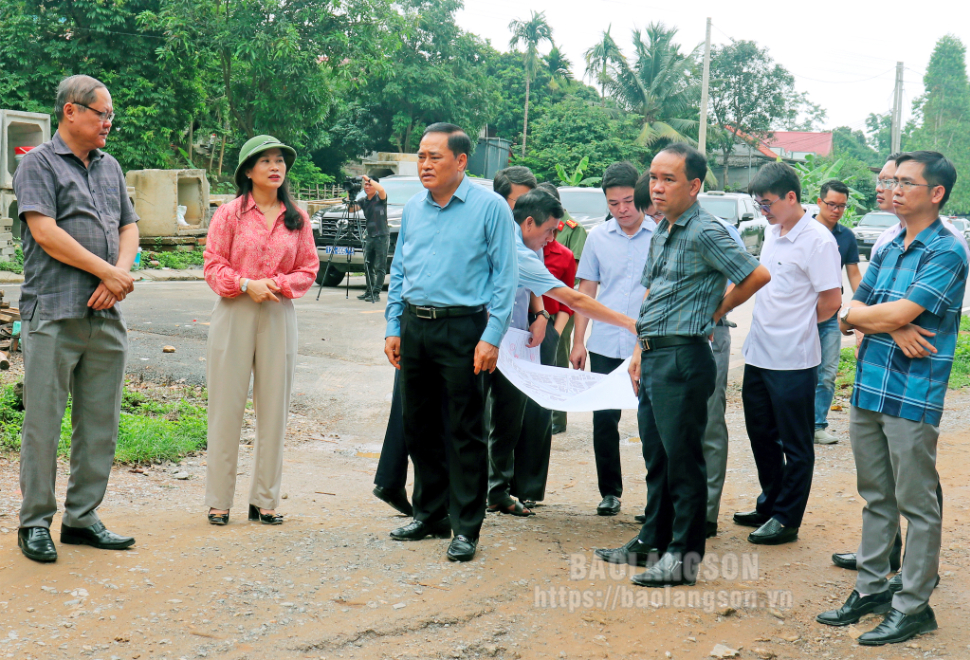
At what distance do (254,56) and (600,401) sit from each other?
20530mm

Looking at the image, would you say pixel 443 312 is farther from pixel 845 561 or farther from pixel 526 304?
pixel 845 561

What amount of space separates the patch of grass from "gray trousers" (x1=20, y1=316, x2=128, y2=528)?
1472mm

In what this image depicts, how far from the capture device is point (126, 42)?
22484 millimetres

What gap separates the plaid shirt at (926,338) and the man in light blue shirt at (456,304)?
154cm

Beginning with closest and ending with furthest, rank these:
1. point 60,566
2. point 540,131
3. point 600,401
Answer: point 60,566 → point 600,401 → point 540,131

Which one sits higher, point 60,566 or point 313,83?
point 313,83

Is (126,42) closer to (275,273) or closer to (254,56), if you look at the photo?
(254,56)

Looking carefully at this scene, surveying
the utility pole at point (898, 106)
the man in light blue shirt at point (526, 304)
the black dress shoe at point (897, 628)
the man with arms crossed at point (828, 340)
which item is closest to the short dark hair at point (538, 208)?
the man in light blue shirt at point (526, 304)

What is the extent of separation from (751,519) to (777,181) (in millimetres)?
1804

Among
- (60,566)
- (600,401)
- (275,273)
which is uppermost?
(275,273)

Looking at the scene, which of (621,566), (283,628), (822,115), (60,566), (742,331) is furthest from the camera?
(822,115)

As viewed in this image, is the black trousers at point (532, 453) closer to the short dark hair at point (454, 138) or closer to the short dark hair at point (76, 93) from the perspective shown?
the short dark hair at point (454, 138)

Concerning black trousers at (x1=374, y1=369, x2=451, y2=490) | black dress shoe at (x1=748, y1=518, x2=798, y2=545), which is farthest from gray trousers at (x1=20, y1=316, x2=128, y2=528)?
black dress shoe at (x1=748, y1=518, x2=798, y2=545)

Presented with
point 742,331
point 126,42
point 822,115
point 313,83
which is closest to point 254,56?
point 313,83
